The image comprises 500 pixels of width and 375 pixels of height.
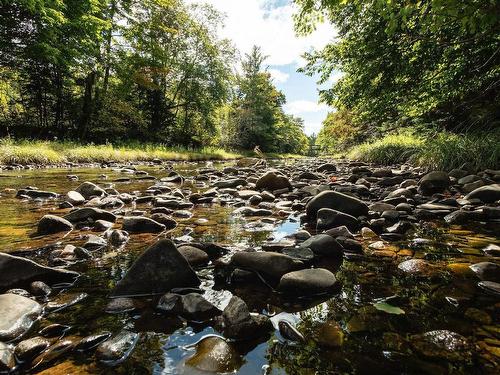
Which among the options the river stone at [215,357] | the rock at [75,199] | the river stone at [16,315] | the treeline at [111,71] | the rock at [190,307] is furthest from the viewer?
the treeline at [111,71]

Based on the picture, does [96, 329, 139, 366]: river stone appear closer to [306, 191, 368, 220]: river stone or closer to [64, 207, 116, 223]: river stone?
[64, 207, 116, 223]: river stone

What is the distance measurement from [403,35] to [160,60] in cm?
2278

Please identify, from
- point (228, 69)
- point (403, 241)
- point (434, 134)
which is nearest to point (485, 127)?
point (434, 134)

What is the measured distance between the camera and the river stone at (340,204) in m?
4.13

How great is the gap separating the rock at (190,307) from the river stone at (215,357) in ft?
0.82

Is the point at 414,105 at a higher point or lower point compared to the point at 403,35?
lower

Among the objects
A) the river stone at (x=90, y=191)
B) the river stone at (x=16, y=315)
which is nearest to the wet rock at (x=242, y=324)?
the river stone at (x=16, y=315)

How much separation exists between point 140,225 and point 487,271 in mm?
3286

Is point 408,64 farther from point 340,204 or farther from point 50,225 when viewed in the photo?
point 50,225

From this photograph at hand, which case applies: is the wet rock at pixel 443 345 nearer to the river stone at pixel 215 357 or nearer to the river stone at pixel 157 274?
the river stone at pixel 215 357

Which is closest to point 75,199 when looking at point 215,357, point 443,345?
point 215,357

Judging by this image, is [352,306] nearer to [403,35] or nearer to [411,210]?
[411,210]

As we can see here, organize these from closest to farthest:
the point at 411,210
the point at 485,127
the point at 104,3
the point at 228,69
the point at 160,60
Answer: the point at 411,210
the point at 485,127
the point at 104,3
the point at 160,60
the point at 228,69

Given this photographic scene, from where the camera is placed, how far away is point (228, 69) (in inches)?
1229
